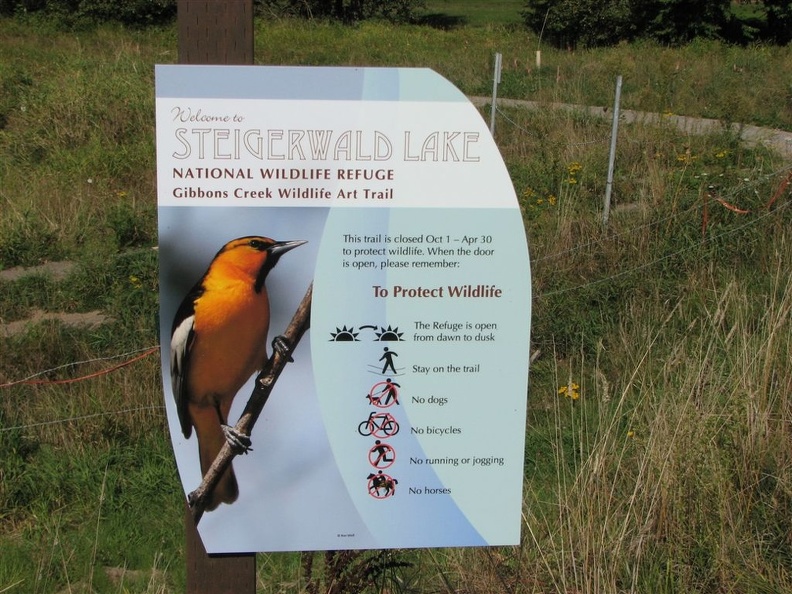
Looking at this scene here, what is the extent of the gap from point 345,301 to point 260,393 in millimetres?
305

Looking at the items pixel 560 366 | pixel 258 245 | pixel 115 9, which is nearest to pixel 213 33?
pixel 258 245

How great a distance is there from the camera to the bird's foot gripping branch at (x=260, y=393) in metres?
2.22

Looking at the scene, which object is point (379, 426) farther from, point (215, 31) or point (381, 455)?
point (215, 31)

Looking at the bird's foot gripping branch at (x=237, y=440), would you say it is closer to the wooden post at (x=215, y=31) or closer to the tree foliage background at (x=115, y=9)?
the wooden post at (x=215, y=31)

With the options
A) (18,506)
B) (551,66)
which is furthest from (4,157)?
(551,66)

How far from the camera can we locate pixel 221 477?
2.24m

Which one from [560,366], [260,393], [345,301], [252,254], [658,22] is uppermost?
[658,22]

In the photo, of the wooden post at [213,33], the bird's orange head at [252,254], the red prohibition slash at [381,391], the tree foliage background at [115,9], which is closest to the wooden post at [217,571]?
the red prohibition slash at [381,391]

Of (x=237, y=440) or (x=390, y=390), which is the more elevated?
(x=390, y=390)

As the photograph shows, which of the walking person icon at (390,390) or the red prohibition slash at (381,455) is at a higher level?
the walking person icon at (390,390)

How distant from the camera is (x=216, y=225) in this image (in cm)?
216

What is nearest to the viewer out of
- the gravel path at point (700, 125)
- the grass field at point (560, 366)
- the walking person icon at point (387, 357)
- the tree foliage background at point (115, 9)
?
the walking person icon at point (387, 357)

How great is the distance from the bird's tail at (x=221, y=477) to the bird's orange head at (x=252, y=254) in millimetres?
404

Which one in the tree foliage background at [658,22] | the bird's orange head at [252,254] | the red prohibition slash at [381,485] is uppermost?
the tree foliage background at [658,22]
